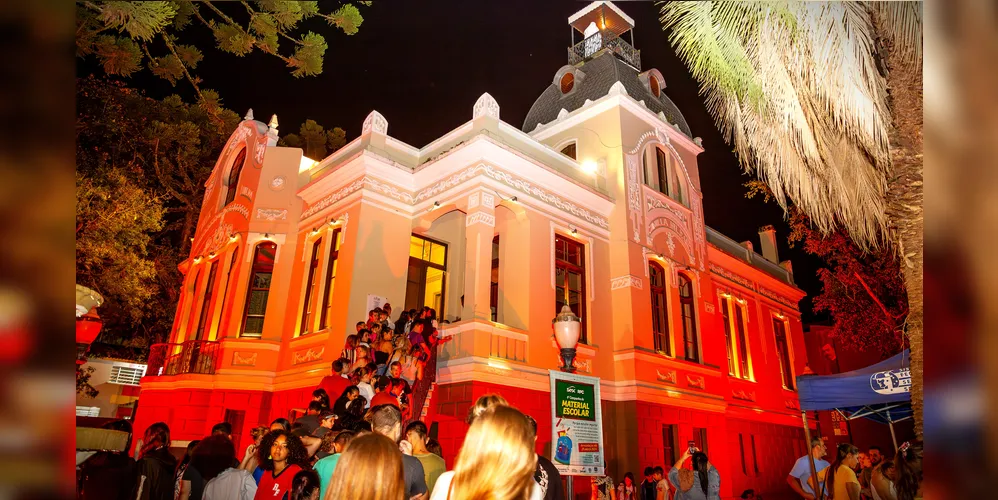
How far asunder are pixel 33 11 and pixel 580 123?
1620 cm

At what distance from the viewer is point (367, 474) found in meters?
2.70

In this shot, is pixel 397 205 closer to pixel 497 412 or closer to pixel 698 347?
pixel 698 347

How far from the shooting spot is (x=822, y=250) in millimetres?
15281

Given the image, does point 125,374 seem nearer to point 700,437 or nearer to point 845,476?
point 700,437

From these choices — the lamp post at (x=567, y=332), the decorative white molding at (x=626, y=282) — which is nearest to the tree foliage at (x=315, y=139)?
the decorative white molding at (x=626, y=282)

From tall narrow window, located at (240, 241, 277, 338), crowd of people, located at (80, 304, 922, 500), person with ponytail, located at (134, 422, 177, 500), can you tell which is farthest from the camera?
tall narrow window, located at (240, 241, 277, 338)

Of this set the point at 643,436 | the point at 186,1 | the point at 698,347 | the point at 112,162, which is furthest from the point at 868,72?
the point at 112,162

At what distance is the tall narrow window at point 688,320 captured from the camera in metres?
15.1

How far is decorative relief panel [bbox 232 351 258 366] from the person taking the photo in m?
13.0

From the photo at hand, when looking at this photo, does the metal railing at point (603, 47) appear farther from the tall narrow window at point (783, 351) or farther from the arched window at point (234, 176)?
the tall narrow window at point (783, 351)

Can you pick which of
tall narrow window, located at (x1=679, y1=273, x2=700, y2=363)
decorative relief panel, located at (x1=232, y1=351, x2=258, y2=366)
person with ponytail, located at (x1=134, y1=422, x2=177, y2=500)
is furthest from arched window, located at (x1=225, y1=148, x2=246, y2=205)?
tall narrow window, located at (x1=679, y1=273, x2=700, y2=363)

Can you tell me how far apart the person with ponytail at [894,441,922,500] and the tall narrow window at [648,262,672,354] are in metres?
9.80

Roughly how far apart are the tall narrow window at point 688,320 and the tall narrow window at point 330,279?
9098mm

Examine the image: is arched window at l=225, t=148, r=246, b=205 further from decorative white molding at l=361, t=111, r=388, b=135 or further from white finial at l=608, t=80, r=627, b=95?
white finial at l=608, t=80, r=627, b=95
